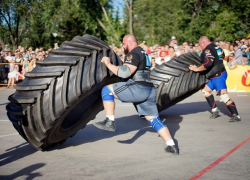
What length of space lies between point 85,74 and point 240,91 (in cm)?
1200

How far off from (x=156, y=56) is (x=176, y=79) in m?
9.37

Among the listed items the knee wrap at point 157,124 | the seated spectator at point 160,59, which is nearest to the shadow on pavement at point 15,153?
the knee wrap at point 157,124

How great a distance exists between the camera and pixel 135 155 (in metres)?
5.58

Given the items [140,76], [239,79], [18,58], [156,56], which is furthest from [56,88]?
[18,58]

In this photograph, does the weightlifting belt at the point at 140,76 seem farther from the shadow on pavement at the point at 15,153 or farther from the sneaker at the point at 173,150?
the shadow on pavement at the point at 15,153

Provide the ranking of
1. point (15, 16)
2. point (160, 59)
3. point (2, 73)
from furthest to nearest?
point (15, 16), point (2, 73), point (160, 59)

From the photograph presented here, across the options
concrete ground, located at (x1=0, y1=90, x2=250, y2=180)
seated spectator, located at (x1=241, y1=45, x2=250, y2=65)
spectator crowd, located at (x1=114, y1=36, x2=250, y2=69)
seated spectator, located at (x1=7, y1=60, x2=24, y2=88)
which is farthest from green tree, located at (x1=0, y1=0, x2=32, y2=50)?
concrete ground, located at (x1=0, y1=90, x2=250, y2=180)

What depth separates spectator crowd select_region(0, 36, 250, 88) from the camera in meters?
16.6

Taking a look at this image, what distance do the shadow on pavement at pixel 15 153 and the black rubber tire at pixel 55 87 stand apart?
1.04ft

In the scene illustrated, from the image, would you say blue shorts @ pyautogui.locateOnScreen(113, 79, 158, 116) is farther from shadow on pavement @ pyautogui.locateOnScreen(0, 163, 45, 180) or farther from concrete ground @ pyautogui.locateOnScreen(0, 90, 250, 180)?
shadow on pavement @ pyautogui.locateOnScreen(0, 163, 45, 180)

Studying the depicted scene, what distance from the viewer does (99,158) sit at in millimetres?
5441

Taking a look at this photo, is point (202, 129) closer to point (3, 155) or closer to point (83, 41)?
point (83, 41)

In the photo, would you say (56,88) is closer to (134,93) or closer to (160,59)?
(134,93)

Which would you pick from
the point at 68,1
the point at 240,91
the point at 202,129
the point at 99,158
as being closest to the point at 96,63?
the point at 99,158
